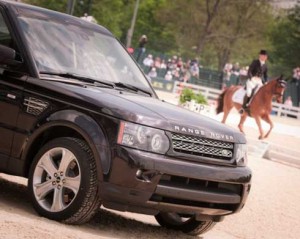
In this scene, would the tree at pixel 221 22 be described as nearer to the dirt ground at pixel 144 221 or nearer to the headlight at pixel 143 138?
the dirt ground at pixel 144 221

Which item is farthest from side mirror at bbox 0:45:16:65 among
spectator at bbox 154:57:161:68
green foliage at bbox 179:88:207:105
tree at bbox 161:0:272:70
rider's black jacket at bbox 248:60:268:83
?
tree at bbox 161:0:272:70

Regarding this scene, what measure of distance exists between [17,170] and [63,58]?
1.13 meters

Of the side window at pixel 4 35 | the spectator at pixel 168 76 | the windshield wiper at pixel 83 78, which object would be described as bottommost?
the spectator at pixel 168 76

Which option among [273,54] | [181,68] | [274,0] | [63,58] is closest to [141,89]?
[63,58]

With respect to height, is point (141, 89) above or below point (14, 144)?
above

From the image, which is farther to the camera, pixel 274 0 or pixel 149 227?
pixel 274 0

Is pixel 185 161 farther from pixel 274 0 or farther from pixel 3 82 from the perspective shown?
pixel 274 0

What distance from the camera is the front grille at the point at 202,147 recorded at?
6.49m

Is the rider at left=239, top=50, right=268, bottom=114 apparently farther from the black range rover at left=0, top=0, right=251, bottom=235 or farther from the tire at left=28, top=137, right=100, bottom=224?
the tire at left=28, top=137, right=100, bottom=224

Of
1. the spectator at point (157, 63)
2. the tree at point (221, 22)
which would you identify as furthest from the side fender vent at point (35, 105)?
the tree at point (221, 22)

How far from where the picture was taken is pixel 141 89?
789 cm

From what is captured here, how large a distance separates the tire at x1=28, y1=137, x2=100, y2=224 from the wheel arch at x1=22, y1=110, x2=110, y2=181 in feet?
0.32

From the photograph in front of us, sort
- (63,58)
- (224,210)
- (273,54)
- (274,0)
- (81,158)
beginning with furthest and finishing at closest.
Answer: (273,54)
(274,0)
(63,58)
(224,210)
(81,158)

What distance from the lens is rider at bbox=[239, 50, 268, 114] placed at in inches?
925
